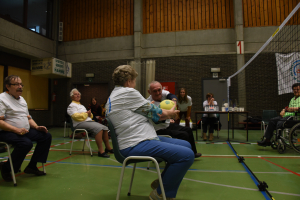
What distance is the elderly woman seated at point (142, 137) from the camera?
62.2 inches

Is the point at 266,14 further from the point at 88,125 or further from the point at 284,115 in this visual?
the point at 88,125

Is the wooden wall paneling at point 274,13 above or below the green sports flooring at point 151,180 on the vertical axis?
above

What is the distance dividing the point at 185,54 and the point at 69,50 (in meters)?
5.64

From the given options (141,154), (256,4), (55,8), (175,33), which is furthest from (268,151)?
(55,8)

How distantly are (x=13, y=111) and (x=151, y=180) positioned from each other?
1954 millimetres

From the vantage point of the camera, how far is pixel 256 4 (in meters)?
8.73

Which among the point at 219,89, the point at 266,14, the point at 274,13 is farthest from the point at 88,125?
the point at 274,13

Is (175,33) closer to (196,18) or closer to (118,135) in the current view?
(196,18)

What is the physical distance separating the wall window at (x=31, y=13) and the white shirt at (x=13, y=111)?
255 inches

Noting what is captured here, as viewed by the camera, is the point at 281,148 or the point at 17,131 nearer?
the point at 17,131

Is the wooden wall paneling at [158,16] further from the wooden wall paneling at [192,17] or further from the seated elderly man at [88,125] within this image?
the seated elderly man at [88,125]

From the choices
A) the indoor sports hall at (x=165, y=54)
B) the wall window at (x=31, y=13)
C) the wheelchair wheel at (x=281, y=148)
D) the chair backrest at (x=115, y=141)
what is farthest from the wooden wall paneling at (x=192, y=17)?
the chair backrest at (x=115, y=141)

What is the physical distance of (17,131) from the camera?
249cm

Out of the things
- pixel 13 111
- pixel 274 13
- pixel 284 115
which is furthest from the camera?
pixel 274 13
